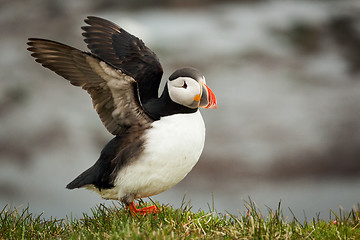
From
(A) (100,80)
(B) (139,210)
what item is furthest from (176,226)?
(A) (100,80)

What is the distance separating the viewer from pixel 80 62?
4.04 m

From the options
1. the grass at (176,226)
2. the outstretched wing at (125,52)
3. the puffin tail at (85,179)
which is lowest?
the grass at (176,226)

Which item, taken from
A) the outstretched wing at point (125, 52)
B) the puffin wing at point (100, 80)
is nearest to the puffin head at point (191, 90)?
the puffin wing at point (100, 80)

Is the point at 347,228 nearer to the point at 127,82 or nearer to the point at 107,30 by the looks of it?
Result: the point at 127,82

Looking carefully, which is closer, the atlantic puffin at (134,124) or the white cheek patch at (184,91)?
the atlantic puffin at (134,124)

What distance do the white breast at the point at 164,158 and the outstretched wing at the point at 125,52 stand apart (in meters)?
0.87

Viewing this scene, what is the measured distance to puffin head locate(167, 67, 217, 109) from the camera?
424 centimetres

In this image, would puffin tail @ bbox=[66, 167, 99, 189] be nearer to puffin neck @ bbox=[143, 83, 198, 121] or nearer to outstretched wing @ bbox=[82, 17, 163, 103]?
puffin neck @ bbox=[143, 83, 198, 121]

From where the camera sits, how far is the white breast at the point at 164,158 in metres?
4.15

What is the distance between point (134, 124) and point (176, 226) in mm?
1100

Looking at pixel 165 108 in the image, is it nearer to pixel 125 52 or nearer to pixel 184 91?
pixel 184 91

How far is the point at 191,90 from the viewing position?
4.24m

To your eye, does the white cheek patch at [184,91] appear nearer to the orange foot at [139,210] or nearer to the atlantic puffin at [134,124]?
the atlantic puffin at [134,124]

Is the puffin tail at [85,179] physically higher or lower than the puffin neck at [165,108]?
lower
